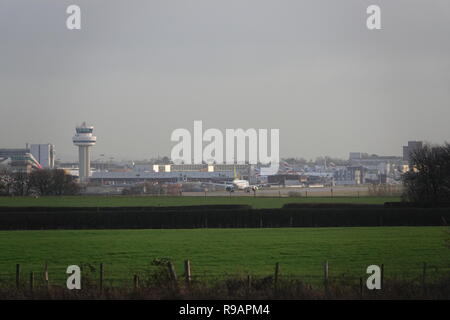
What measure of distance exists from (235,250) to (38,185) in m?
67.2

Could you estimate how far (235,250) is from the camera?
2958cm

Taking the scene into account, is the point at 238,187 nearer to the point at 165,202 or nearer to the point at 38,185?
the point at 38,185

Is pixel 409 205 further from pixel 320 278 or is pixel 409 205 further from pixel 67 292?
pixel 67 292

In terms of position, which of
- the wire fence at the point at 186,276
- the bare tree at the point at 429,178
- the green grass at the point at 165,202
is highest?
the bare tree at the point at 429,178

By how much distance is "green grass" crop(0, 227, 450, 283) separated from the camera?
78.6 ft

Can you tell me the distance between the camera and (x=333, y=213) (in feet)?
141

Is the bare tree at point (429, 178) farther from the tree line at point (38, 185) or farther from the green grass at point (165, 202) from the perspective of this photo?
the tree line at point (38, 185)

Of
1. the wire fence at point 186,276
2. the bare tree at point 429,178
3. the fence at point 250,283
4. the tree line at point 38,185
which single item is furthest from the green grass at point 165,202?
the fence at point 250,283

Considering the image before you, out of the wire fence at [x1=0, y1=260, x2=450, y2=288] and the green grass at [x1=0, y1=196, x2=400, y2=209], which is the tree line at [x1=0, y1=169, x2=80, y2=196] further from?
the wire fence at [x1=0, y1=260, x2=450, y2=288]

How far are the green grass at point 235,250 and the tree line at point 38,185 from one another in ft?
179

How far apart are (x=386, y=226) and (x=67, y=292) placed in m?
27.3

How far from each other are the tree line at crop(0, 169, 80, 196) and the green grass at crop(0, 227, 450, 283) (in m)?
54.4

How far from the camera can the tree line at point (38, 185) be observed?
301 feet

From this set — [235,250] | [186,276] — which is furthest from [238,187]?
[186,276]
